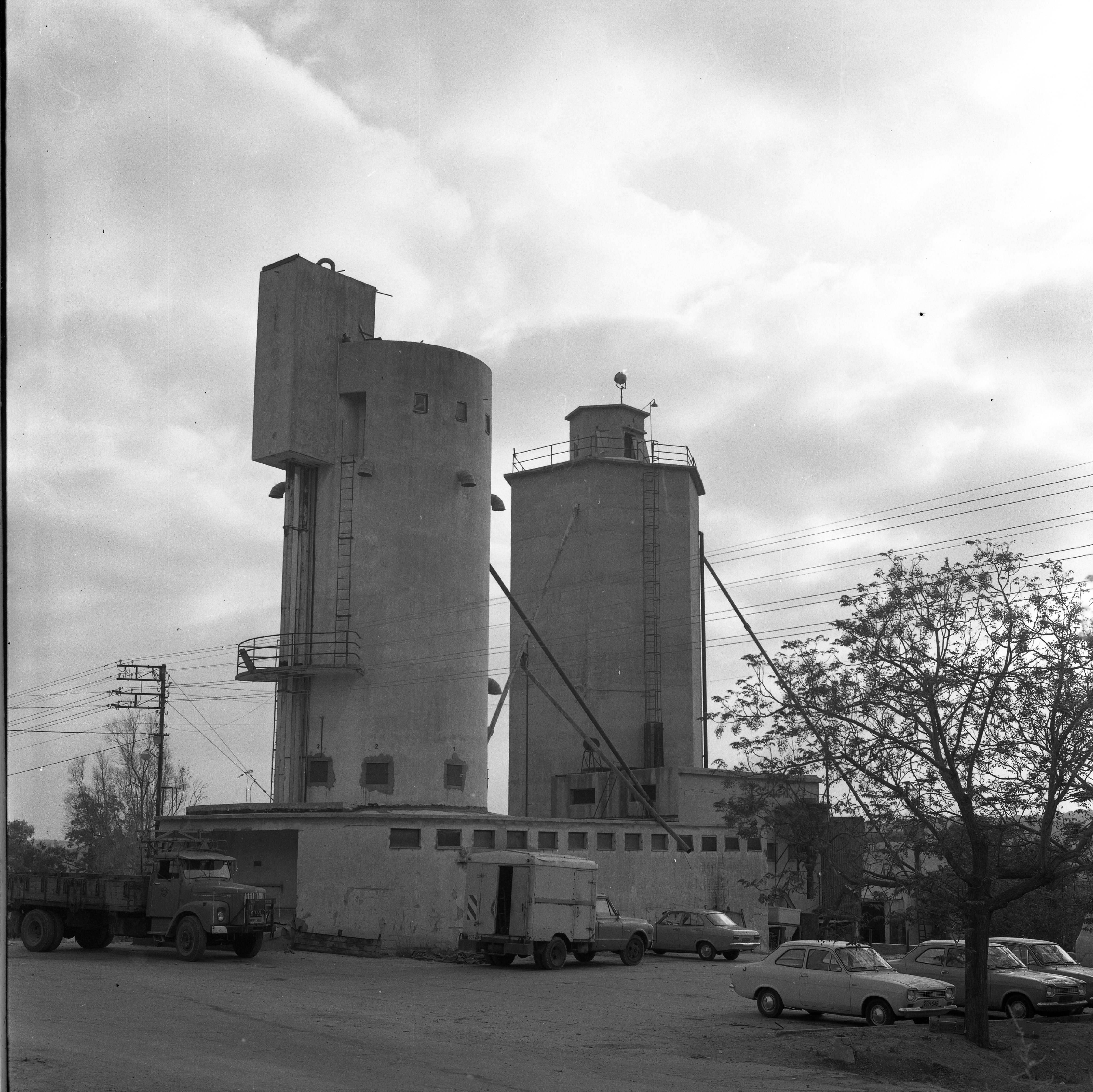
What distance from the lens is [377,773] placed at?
120 feet

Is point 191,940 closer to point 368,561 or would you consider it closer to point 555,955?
point 555,955

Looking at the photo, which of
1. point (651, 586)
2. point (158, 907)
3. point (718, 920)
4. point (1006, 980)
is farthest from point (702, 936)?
point (651, 586)

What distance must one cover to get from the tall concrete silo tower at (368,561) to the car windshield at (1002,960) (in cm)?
1829

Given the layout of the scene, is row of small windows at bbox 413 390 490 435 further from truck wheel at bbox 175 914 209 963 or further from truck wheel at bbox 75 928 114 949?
truck wheel at bbox 75 928 114 949

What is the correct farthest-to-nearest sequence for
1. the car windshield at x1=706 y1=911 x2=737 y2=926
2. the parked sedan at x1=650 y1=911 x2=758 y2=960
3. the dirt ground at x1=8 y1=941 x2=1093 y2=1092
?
the car windshield at x1=706 y1=911 x2=737 y2=926 → the parked sedan at x1=650 y1=911 x2=758 y2=960 → the dirt ground at x1=8 y1=941 x2=1093 y2=1092

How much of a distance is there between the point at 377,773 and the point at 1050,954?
19.7 m

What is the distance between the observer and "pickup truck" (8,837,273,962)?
2638 cm

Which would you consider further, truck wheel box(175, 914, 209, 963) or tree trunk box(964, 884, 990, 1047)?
truck wheel box(175, 914, 209, 963)

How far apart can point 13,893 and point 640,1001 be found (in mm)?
14769

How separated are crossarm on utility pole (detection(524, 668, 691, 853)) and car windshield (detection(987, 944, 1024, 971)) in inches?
630

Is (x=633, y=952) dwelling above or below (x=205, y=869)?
below

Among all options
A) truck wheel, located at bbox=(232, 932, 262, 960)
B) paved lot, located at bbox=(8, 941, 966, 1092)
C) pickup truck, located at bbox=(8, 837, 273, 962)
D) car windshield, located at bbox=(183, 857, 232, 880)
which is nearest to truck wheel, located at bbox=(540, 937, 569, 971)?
paved lot, located at bbox=(8, 941, 966, 1092)

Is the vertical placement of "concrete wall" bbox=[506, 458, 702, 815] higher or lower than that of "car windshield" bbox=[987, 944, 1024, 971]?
higher

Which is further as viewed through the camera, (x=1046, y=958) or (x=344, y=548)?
(x=344, y=548)
